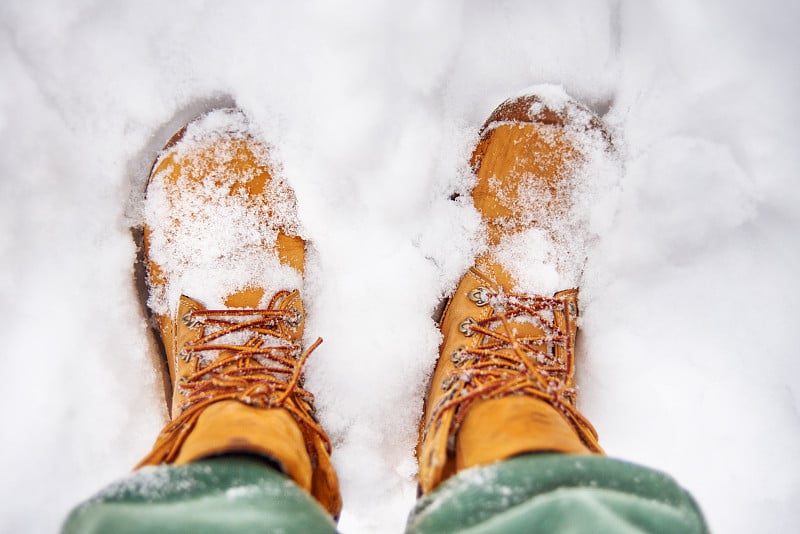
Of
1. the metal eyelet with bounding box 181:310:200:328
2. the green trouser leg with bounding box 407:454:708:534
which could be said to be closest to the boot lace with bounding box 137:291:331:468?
the metal eyelet with bounding box 181:310:200:328

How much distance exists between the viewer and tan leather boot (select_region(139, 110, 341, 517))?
88 cm

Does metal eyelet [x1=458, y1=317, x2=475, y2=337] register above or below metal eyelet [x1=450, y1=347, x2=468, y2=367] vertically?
above

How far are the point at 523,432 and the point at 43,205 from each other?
84 cm

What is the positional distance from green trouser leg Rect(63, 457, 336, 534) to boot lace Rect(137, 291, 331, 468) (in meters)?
0.16

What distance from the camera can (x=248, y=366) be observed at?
85 cm

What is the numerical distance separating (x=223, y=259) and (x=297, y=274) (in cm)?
12

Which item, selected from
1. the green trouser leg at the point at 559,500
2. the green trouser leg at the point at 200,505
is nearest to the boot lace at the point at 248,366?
the green trouser leg at the point at 200,505

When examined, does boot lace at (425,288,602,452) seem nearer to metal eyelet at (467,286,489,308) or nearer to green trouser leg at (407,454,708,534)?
metal eyelet at (467,286,489,308)

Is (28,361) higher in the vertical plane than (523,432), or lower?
Answer: higher

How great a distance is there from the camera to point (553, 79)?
1.00 m

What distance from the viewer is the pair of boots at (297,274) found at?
809mm

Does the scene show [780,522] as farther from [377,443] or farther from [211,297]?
[211,297]

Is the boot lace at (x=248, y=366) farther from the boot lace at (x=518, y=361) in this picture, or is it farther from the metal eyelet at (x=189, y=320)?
the boot lace at (x=518, y=361)

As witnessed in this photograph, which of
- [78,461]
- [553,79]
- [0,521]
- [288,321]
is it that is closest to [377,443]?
[288,321]
